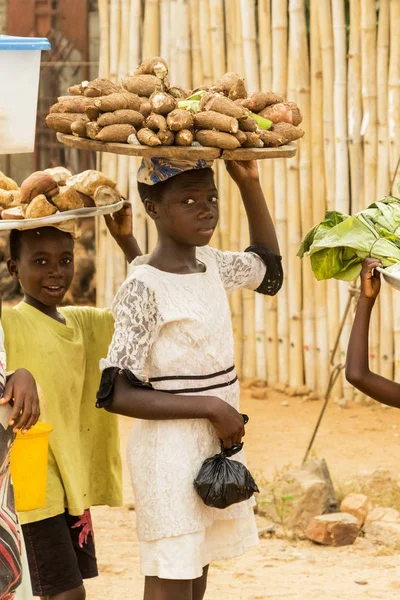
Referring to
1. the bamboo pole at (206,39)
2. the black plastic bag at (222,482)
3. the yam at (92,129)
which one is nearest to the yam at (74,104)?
the yam at (92,129)

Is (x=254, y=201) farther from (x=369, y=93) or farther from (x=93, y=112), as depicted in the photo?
(x=369, y=93)

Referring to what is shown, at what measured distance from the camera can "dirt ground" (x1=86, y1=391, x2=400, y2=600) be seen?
4824 mm

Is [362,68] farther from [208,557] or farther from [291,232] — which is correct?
[208,557]

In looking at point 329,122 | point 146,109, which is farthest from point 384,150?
point 146,109

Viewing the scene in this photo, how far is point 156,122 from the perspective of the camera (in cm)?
326

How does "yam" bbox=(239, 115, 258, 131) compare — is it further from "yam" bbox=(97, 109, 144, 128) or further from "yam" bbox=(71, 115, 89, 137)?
"yam" bbox=(71, 115, 89, 137)

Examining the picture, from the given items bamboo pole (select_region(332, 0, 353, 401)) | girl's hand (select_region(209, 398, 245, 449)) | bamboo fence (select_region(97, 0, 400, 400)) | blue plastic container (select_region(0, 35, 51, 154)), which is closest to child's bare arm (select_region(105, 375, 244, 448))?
girl's hand (select_region(209, 398, 245, 449))

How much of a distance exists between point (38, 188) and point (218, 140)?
30.6 inches

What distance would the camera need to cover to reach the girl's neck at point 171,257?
11.7ft

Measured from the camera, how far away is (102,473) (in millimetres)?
4000

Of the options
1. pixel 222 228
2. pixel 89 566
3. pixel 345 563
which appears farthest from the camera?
pixel 222 228

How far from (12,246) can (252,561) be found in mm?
2196

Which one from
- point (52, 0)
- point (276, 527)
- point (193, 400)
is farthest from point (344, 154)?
point (193, 400)

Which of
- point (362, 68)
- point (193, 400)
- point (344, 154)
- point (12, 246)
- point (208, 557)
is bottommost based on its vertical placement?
point (208, 557)
